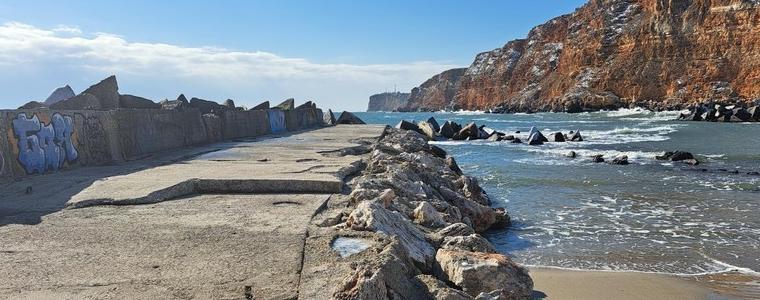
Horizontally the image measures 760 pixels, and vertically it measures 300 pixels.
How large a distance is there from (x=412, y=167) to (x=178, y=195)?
137 inches

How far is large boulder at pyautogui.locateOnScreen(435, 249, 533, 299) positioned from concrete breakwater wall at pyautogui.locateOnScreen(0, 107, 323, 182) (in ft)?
20.4

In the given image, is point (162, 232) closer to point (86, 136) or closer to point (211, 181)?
point (211, 181)

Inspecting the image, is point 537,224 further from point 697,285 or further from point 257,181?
point 257,181

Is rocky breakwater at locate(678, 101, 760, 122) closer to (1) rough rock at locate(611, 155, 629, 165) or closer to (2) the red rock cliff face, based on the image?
(2) the red rock cliff face

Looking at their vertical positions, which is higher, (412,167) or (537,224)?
(412,167)

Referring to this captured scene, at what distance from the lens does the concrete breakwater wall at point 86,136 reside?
7.29 meters

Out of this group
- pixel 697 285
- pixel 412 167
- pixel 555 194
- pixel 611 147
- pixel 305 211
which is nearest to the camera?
pixel 305 211

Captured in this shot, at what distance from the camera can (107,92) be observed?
11.8 m

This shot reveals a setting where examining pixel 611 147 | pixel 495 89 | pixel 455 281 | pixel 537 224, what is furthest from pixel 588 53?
pixel 455 281

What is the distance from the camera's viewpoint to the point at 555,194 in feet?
36.6

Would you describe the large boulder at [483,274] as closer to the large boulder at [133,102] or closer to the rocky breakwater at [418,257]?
the rocky breakwater at [418,257]

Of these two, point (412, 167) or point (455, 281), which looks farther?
point (412, 167)

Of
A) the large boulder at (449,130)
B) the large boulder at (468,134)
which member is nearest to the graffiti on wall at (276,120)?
the large boulder at (468,134)

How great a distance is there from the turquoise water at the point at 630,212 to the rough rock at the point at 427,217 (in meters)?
1.81
